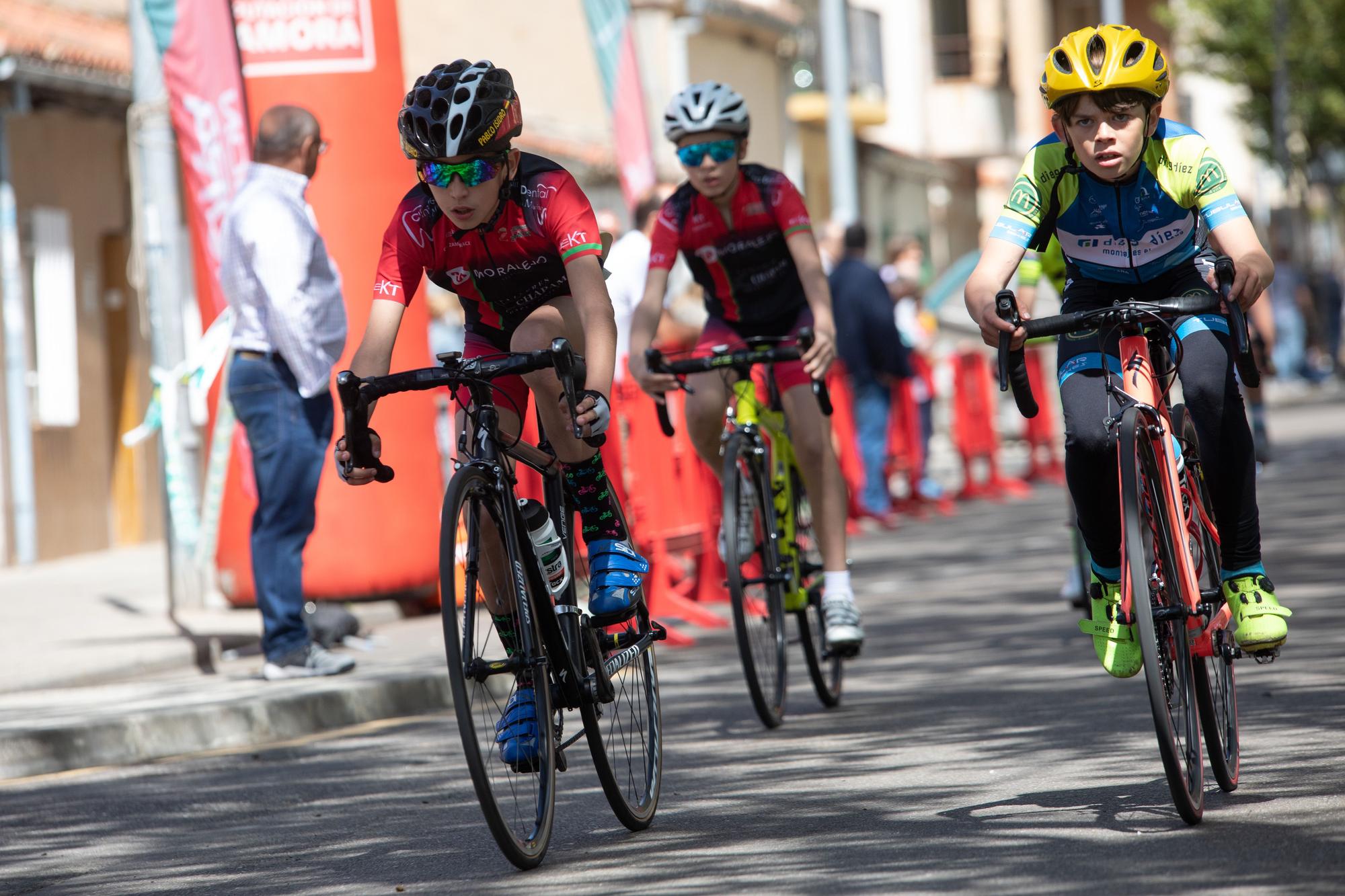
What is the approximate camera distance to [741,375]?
805cm

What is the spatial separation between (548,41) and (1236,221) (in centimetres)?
2598

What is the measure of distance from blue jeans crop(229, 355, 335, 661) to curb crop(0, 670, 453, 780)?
14.0 inches

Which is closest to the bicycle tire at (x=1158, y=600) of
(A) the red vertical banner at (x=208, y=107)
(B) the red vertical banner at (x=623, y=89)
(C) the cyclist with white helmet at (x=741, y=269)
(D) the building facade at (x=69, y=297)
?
(C) the cyclist with white helmet at (x=741, y=269)

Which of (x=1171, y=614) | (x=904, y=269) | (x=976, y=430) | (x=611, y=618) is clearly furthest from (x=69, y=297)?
(x=1171, y=614)

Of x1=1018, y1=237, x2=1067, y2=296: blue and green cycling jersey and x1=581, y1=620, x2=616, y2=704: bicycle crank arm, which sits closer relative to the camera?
x1=581, y1=620, x2=616, y2=704: bicycle crank arm

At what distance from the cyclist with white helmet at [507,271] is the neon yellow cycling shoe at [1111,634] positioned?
1.28 m

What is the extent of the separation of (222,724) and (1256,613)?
421cm

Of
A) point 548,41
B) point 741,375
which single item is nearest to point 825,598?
point 741,375

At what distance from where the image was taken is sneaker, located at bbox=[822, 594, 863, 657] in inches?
311

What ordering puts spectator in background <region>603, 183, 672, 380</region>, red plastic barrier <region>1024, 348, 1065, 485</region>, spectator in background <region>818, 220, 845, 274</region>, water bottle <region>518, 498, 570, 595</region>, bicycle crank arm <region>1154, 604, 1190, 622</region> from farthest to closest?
1. red plastic barrier <region>1024, 348, 1065, 485</region>
2. spectator in background <region>818, 220, 845, 274</region>
3. spectator in background <region>603, 183, 672, 380</region>
4. water bottle <region>518, 498, 570, 595</region>
5. bicycle crank arm <region>1154, 604, 1190, 622</region>

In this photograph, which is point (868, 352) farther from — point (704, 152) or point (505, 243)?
point (505, 243)

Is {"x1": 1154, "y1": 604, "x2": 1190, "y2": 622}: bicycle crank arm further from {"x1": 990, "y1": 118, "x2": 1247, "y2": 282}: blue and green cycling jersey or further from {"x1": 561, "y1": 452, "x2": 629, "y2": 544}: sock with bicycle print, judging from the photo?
{"x1": 561, "y1": 452, "x2": 629, "y2": 544}: sock with bicycle print

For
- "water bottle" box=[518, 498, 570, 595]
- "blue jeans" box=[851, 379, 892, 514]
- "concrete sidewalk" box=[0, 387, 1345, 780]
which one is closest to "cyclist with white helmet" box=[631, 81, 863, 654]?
"concrete sidewalk" box=[0, 387, 1345, 780]

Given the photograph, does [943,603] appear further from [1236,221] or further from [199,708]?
[1236,221]
